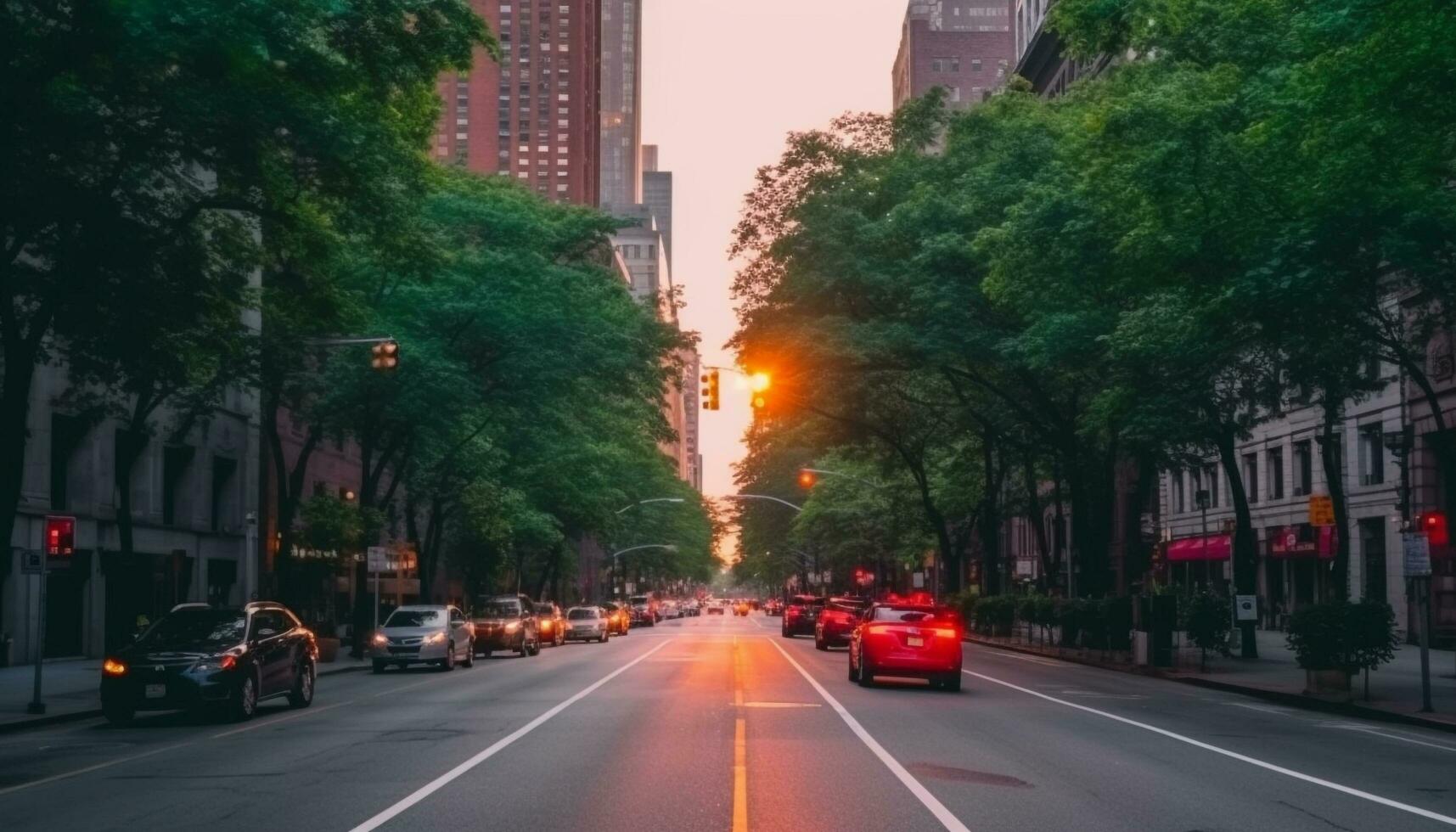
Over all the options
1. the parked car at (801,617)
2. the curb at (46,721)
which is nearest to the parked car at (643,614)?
the parked car at (801,617)

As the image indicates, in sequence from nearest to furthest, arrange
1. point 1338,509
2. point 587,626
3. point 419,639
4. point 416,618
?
point 1338,509 → point 419,639 → point 416,618 → point 587,626

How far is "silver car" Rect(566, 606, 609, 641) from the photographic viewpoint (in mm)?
65125

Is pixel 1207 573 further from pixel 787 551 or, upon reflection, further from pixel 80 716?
pixel 787 551

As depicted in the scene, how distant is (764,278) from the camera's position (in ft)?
152

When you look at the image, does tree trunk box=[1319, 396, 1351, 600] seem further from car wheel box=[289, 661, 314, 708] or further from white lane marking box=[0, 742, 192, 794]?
white lane marking box=[0, 742, 192, 794]

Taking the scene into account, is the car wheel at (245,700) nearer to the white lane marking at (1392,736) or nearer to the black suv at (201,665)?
the black suv at (201,665)

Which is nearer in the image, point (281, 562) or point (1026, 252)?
point (1026, 252)

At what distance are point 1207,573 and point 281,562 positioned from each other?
133 feet

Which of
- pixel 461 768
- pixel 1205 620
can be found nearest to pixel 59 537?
pixel 461 768

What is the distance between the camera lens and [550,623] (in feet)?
198

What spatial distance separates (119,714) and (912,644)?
1278cm

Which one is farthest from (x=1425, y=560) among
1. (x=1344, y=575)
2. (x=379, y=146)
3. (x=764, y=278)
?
(x=764, y=278)

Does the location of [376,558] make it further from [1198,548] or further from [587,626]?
[1198,548]

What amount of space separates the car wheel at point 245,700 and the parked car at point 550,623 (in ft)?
118
